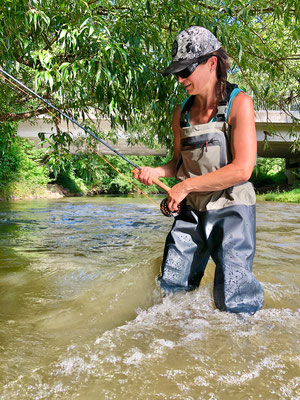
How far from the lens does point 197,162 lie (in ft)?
8.70

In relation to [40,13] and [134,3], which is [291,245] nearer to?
[134,3]

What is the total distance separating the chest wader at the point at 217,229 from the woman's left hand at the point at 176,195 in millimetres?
208

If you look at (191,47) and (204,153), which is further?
(204,153)

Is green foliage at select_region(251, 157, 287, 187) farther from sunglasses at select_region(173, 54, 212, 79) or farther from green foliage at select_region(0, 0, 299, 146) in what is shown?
sunglasses at select_region(173, 54, 212, 79)

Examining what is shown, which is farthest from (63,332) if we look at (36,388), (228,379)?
(228,379)

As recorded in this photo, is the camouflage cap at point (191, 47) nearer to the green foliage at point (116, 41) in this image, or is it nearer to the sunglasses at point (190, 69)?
the sunglasses at point (190, 69)

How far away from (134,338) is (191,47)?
5.94 feet

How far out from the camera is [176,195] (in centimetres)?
255

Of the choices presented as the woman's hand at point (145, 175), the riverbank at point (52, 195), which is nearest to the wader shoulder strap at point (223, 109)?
the woman's hand at point (145, 175)

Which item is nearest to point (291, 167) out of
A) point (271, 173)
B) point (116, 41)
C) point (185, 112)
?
point (271, 173)

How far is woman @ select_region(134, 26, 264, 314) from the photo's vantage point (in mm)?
2467

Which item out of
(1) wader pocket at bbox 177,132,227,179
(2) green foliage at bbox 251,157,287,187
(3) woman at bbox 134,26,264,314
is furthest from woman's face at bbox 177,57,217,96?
(2) green foliage at bbox 251,157,287,187

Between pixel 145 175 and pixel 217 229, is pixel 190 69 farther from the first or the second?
pixel 217 229

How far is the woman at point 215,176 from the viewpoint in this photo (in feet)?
8.09
